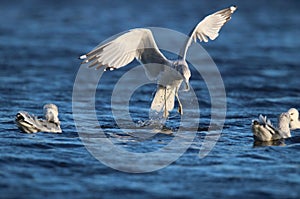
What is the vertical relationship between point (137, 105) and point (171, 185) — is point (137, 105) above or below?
above

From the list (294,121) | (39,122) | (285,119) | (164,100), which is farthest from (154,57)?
(294,121)

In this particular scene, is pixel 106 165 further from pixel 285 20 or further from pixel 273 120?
pixel 285 20

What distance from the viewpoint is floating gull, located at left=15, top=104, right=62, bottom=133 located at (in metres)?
11.2

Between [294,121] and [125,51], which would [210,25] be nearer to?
[125,51]

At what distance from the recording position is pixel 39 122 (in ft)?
37.6

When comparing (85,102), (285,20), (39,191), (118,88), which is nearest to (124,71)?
(118,88)

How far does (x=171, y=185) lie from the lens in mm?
9344

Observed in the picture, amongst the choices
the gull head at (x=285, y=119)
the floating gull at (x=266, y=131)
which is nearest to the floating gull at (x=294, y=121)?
the gull head at (x=285, y=119)

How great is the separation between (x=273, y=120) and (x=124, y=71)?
6.57 m

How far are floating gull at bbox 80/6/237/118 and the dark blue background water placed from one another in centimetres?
87

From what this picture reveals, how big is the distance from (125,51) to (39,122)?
1.72 metres

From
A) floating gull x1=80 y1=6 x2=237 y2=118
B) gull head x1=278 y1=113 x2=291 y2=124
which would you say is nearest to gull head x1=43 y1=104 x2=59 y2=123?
floating gull x1=80 y1=6 x2=237 y2=118

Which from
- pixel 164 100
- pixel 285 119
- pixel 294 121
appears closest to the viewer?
pixel 285 119

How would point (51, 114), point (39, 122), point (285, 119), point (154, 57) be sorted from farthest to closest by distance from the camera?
1. point (154, 57)
2. point (285, 119)
3. point (51, 114)
4. point (39, 122)
